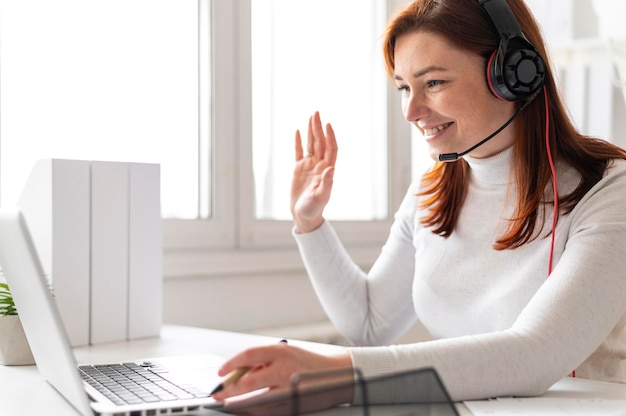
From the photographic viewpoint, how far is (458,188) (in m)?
1.41

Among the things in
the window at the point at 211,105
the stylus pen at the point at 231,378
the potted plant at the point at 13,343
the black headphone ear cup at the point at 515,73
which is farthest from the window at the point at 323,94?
the stylus pen at the point at 231,378

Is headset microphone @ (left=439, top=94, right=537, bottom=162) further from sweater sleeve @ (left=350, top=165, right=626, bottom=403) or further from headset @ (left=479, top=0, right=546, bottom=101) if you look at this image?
sweater sleeve @ (left=350, top=165, right=626, bottom=403)

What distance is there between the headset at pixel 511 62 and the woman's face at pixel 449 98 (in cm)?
4

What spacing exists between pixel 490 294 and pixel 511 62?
38 cm

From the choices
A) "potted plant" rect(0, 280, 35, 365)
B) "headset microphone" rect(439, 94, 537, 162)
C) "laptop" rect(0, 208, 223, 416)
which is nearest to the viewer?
"laptop" rect(0, 208, 223, 416)

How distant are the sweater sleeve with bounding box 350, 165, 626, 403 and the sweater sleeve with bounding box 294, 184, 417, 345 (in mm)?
483

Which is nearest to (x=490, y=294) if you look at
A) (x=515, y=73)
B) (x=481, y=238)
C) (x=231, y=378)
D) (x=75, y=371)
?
(x=481, y=238)

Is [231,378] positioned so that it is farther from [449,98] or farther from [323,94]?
[323,94]

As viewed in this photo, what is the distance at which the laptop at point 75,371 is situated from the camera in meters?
0.77

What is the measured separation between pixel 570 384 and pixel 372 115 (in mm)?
1419

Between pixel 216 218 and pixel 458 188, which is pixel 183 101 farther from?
pixel 458 188

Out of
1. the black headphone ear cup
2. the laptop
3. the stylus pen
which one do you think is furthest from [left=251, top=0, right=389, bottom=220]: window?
the stylus pen

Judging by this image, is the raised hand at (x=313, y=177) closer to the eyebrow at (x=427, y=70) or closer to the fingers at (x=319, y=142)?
the fingers at (x=319, y=142)

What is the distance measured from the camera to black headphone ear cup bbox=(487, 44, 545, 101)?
117 cm
